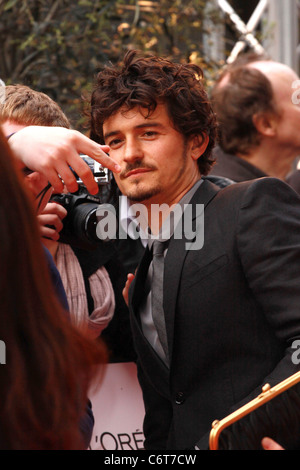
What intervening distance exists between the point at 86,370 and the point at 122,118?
111cm

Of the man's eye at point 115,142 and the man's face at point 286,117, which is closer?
the man's eye at point 115,142

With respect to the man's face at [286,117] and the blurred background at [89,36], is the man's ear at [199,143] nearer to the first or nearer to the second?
the man's face at [286,117]

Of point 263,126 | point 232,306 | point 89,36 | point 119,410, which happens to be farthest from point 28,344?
point 89,36

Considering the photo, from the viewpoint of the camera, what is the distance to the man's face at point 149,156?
1.88 meters

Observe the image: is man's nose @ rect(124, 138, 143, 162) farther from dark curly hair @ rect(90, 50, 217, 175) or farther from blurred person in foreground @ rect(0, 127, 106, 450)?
blurred person in foreground @ rect(0, 127, 106, 450)

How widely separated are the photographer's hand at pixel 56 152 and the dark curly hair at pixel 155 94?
59cm

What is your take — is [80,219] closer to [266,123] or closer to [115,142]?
[115,142]

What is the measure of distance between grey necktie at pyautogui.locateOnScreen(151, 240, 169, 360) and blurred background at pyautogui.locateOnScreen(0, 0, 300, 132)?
1.78 m

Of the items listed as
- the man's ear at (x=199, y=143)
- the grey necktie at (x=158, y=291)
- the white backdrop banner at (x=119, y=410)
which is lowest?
the white backdrop banner at (x=119, y=410)

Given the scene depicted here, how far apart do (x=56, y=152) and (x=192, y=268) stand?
58 cm

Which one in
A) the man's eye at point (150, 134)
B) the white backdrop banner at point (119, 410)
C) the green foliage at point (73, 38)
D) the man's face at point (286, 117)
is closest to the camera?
the man's eye at point (150, 134)

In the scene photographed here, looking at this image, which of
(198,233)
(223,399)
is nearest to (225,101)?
(198,233)

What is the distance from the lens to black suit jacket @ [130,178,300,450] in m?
1.60

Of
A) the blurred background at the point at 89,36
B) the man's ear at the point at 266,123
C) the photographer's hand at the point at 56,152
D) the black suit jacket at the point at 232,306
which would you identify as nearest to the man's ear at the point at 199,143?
the black suit jacket at the point at 232,306
